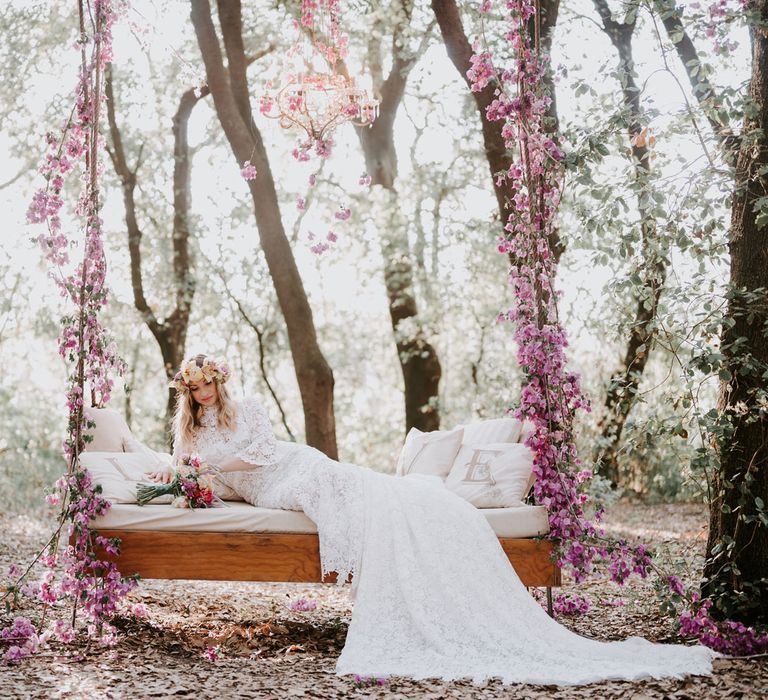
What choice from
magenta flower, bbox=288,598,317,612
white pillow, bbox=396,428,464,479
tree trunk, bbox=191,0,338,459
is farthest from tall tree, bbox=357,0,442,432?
magenta flower, bbox=288,598,317,612

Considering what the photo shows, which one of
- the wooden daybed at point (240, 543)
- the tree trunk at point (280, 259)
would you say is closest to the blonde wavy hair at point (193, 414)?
the wooden daybed at point (240, 543)

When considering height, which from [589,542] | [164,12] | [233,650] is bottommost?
[233,650]

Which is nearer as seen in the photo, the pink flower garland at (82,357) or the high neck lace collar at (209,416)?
the pink flower garland at (82,357)

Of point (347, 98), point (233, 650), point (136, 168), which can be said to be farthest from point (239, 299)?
point (233, 650)

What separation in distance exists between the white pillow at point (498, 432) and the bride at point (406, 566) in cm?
48

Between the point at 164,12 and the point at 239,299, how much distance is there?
13.5 feet

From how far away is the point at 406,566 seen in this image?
421 cm

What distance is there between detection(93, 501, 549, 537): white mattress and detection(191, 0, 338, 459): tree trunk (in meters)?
3.13

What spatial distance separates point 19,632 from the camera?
4117 millimetres

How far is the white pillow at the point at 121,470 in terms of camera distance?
180 inches

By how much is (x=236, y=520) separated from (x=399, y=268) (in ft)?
20.3

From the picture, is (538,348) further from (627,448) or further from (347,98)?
(347,98)

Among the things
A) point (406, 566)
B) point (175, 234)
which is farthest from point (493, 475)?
point (175, 234)

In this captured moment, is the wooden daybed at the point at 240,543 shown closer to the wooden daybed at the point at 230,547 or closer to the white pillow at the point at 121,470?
the wooden daybed at the point at 230,547
